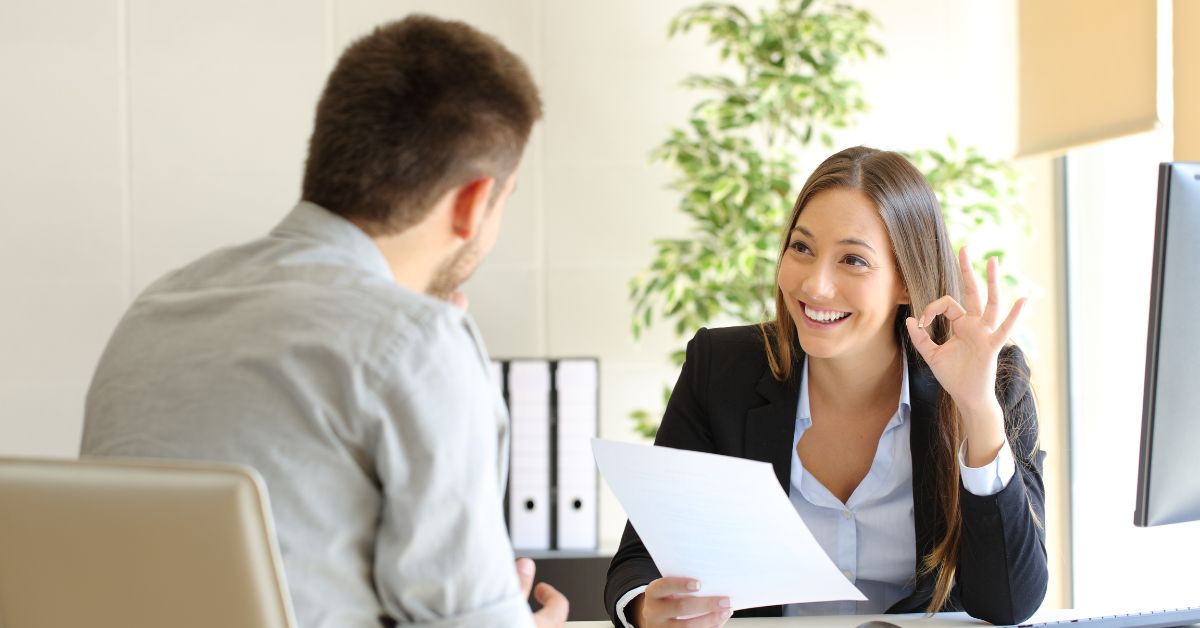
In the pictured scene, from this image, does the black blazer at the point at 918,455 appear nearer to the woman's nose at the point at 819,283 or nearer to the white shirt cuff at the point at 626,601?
the white shirt cuff at the point at 626,601

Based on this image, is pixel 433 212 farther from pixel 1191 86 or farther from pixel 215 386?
pixel 1191 86

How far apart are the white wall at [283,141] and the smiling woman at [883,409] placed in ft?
4.26

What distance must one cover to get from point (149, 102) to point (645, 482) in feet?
7.64

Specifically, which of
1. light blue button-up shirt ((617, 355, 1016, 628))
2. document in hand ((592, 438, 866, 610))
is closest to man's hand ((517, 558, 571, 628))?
document in hand ((592, 438, 866, 610))

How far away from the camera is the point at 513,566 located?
3.12 feet

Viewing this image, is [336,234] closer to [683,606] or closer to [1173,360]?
[683,606]

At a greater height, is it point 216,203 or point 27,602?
point 216,203

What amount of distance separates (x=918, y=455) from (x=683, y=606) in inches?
20.3

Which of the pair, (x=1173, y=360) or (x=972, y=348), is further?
(x=972, y=348)

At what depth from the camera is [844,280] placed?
1686 mm

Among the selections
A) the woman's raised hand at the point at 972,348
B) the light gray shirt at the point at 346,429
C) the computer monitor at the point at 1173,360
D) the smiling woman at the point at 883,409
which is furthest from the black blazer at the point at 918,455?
the light gray shirt at the point at 346,429

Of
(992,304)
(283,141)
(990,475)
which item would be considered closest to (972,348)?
(992,304)

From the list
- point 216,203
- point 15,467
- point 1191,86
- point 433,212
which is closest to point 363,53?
point 433,212

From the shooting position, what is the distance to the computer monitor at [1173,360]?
45.9 inches
